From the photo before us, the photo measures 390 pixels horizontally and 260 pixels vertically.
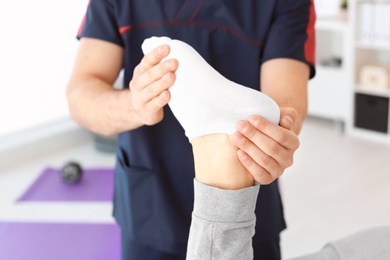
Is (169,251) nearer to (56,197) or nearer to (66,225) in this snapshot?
(66,225)

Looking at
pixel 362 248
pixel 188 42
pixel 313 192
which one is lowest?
pixel 313 192

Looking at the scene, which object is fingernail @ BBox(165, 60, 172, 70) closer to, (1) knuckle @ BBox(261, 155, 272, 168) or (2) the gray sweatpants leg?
(1) knuckle @ BBox(261, 155, 272, 168)

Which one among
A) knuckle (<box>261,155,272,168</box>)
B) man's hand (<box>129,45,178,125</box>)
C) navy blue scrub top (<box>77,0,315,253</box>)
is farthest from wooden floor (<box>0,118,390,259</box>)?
knuckle (<box>261,155,272,168</box>)

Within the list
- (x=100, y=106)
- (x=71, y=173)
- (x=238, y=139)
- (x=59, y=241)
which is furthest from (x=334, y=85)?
(x=238, y=139)

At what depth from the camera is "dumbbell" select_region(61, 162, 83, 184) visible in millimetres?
2727

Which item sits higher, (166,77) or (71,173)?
(166,77)

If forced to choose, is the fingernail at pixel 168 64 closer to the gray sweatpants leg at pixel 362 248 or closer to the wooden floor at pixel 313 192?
the gray sweatpants leg at pixel 362 248

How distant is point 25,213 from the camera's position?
2.54m

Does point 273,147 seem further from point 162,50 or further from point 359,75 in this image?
point 359,75

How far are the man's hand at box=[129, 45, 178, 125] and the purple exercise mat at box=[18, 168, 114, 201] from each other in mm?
1645

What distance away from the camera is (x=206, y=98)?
1.03 m

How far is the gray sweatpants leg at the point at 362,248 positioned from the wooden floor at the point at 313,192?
1.40 m

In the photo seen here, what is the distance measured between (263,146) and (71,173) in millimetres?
1926

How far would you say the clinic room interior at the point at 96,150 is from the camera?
8.16 ft
